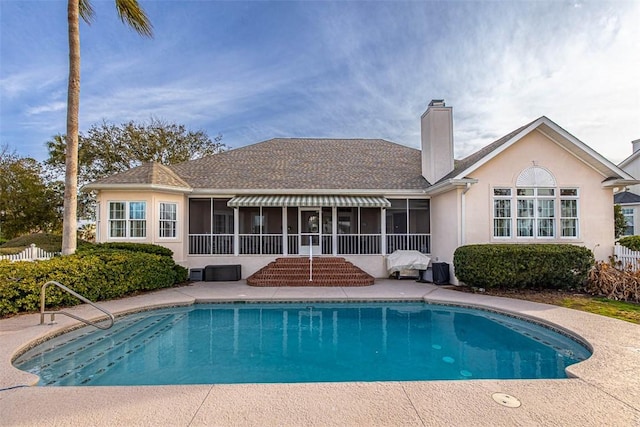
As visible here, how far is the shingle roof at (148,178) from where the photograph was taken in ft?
64.5

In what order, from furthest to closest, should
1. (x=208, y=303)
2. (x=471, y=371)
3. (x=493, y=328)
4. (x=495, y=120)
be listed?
(x=495, y=120)
(x=208, y=303)
(x=493, y=328)
(x=471, y=371)

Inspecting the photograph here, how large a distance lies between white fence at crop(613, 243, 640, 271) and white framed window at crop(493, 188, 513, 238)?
5956 mm

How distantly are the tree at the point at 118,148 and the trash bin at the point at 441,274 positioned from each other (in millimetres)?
37306

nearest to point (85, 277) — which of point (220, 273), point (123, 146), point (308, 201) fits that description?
point (220, 273)

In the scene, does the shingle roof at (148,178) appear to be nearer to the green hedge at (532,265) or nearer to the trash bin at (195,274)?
the trash bin at (195,274)

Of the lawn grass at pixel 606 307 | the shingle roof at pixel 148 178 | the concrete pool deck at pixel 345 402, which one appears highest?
the shingle roof at pixel 148 178

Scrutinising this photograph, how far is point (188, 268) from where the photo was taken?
2119cm

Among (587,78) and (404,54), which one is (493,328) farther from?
(404,54)

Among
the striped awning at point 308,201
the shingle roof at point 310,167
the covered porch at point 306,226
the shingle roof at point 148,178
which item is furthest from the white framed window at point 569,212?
the shingle roof at point 148,178

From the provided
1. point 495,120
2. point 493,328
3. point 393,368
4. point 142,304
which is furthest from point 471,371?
point 495,120

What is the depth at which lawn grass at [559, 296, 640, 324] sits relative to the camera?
39.7ft

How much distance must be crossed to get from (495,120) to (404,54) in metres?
8.78

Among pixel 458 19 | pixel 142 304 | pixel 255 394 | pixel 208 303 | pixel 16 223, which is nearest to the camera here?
pixel 255 394

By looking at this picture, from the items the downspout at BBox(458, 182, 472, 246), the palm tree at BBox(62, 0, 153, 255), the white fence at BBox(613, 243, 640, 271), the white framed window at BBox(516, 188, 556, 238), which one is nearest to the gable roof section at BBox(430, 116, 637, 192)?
the downspout at BBox(458, 182, 472, 246)
